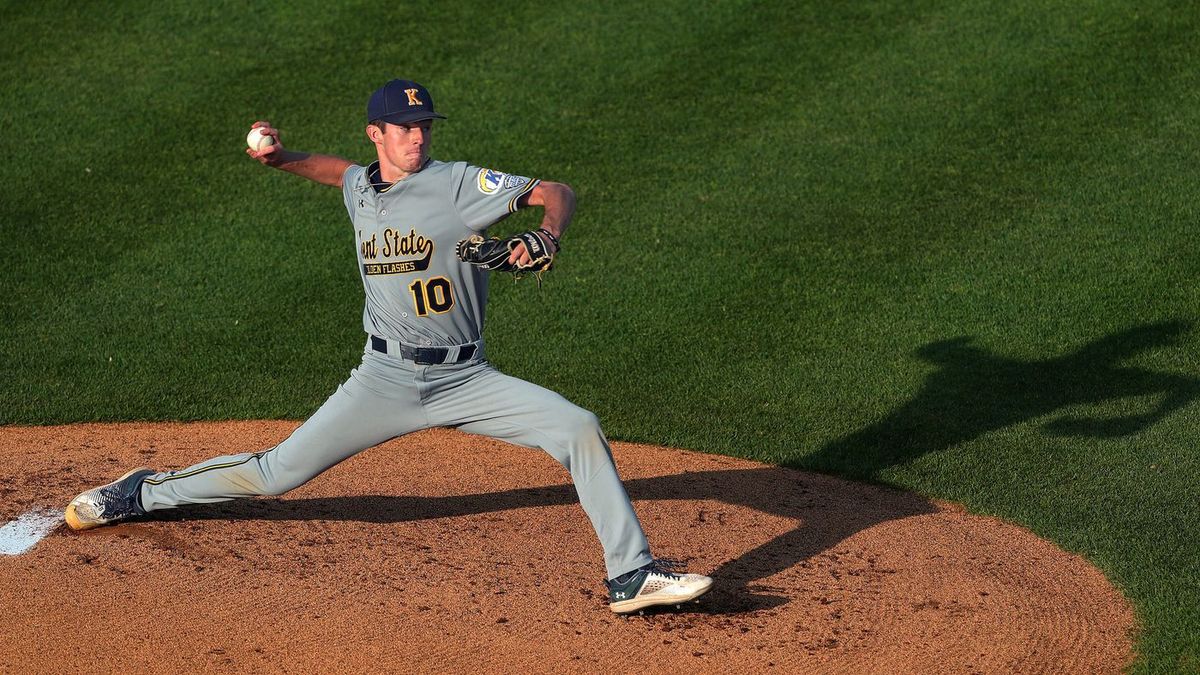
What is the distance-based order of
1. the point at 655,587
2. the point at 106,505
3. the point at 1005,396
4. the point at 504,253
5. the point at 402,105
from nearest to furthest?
the point at 504,253 → the point at 655,587 → the point at 402,105 → the point at 106,505 → the point at 1005,396

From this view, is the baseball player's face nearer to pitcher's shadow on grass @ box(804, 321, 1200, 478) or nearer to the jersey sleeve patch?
the jersey sleeve patch

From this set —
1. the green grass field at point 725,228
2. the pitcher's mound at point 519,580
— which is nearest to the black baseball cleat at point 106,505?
the pitcher's mound at point 519,580

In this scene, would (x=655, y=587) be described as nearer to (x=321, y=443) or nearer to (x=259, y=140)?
(x=321, y=443)

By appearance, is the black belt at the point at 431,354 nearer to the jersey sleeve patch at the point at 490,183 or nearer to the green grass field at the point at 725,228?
the jersey sleeve patch at the point at 490,183

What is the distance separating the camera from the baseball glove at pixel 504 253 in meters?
4.92

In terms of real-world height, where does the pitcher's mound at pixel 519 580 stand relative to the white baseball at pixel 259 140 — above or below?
below

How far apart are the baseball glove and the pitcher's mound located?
1.38 metres

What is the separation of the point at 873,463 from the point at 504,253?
3.06 meters

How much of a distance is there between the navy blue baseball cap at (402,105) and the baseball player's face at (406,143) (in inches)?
1.8

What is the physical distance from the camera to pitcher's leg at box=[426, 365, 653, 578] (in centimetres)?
542

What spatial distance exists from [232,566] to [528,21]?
270 inches

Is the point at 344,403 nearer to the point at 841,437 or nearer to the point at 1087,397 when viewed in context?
the point at 841,437

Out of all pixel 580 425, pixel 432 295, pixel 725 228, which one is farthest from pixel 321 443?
pixel 725 228

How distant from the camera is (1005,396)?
798 centimetres
